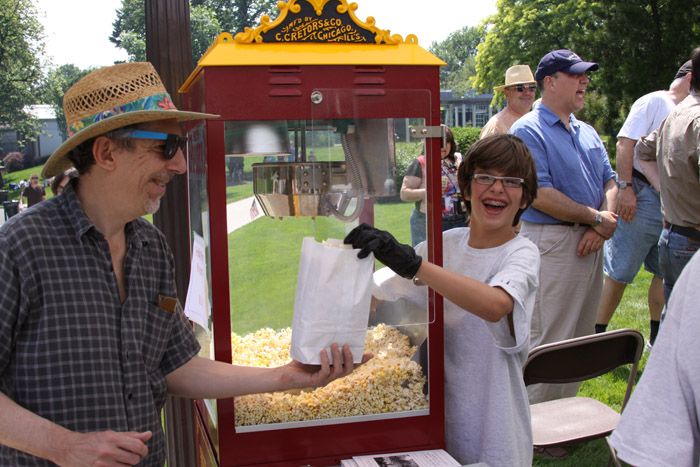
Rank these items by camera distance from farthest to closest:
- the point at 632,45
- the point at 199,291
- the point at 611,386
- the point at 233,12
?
1. the point at 632,45
2. the point at 233,12
3. the point at 611,386
4. the point at 199,291

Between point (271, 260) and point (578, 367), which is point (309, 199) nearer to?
point (271, 260)

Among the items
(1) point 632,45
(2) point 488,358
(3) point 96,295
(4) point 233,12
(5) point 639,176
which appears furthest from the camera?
(1) point 632,45

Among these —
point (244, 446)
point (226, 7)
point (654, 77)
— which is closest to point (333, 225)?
point (244, 446)

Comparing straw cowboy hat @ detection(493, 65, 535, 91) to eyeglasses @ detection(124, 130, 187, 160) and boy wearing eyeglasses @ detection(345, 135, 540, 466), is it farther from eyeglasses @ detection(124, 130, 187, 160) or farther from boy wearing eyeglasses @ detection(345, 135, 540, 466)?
eyeglasses @ detection(124, 130, 187, 160)

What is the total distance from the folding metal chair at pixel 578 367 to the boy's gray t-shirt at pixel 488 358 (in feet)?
1.82

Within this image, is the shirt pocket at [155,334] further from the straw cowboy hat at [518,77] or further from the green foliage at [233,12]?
the green foliage at [233,12]

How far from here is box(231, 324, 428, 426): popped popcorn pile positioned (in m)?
1.87

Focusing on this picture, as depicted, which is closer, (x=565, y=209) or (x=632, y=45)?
(x=565, y=209)

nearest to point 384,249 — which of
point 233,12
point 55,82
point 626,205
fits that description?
point 626,205

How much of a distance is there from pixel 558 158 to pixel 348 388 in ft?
6.87

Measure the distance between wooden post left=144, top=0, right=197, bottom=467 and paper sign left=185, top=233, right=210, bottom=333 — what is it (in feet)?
1.89

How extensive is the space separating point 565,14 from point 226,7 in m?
17.7

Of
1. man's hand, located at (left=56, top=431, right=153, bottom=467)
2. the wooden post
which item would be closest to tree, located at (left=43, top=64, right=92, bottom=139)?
the wooden post

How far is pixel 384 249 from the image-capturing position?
5.32 ft
